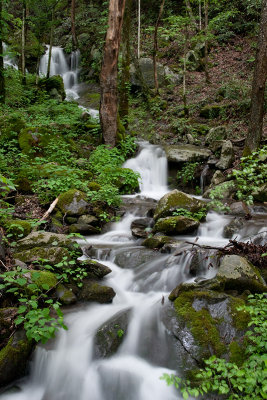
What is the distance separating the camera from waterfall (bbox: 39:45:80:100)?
21.6 m

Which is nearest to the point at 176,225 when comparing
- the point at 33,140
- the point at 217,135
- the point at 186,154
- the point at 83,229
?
the point at 83,229

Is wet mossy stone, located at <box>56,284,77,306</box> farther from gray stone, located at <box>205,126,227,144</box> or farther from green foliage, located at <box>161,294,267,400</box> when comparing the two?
gray stone, located at <box>205,126,227,144</box>

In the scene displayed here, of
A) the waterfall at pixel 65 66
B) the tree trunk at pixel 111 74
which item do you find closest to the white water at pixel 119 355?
the tree trunk at pixel 111 74

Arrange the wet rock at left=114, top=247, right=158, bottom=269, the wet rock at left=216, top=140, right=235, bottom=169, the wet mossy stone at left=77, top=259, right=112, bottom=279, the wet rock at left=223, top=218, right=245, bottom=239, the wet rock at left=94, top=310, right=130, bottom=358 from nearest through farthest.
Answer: the wet rock at left=94, top=310, right=130, bottom=358, the wet mossy stone at left=77, top=259, right=112, bottom=279, the wet rock at left=114, top=247, right=158, bottom=269, the wet rock at left=223, top=218, right=245, bottom=239, the wet rock at left=216, top=140, right=235, bottom=169

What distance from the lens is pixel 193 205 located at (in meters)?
7.00

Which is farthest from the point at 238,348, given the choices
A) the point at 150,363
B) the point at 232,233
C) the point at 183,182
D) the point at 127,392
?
the point at 183,182

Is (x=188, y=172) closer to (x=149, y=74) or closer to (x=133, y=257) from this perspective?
(x=133, y=257)

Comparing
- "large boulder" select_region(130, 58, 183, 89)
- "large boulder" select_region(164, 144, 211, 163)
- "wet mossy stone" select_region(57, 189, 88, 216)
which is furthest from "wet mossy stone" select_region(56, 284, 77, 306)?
"large boulder" select_region(130, 58, 183, 89)

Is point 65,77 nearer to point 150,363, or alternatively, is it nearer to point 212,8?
point 212,8

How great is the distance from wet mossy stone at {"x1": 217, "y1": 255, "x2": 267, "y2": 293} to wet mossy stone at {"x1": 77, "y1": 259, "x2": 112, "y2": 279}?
1.82 m

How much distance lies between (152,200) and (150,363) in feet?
18.4

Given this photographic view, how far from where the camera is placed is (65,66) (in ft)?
75.8

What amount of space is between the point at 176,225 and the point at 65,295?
289 centimetres

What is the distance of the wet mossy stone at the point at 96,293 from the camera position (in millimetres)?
4203
